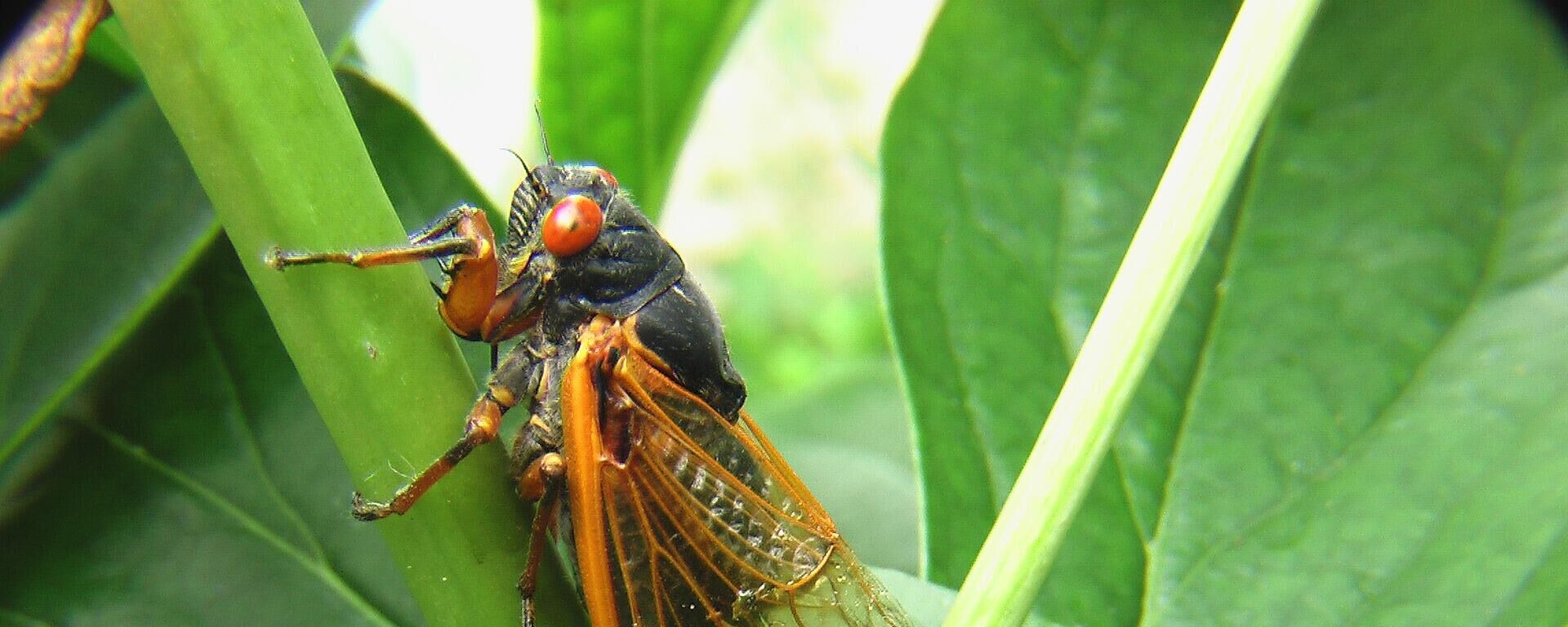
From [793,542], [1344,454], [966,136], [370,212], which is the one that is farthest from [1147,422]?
[370,212]

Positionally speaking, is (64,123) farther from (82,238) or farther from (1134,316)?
(1134,316)

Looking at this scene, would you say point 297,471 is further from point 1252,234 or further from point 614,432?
point 1252,234

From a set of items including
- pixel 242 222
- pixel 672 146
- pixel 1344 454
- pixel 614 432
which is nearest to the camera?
pixel 242 222

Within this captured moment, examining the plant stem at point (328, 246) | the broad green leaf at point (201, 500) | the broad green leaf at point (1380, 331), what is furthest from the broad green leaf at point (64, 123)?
the broad green leaf at point (1380, 331)

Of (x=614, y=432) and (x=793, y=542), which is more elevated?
(x=614, y=432)

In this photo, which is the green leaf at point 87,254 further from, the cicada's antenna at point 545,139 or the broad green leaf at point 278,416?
the cicada's antenna at point 545,139

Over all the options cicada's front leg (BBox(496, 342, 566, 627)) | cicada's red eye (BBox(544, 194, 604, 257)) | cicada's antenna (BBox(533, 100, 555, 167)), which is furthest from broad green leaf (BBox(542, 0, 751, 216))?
cicada's front leg (BBox(496, 342, 566, 627))

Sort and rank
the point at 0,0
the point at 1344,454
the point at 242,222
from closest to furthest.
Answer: the point at 242,222 < the point at 0,0 < the point at 1344,454

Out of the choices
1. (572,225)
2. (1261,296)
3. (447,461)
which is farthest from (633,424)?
(1261,296)
